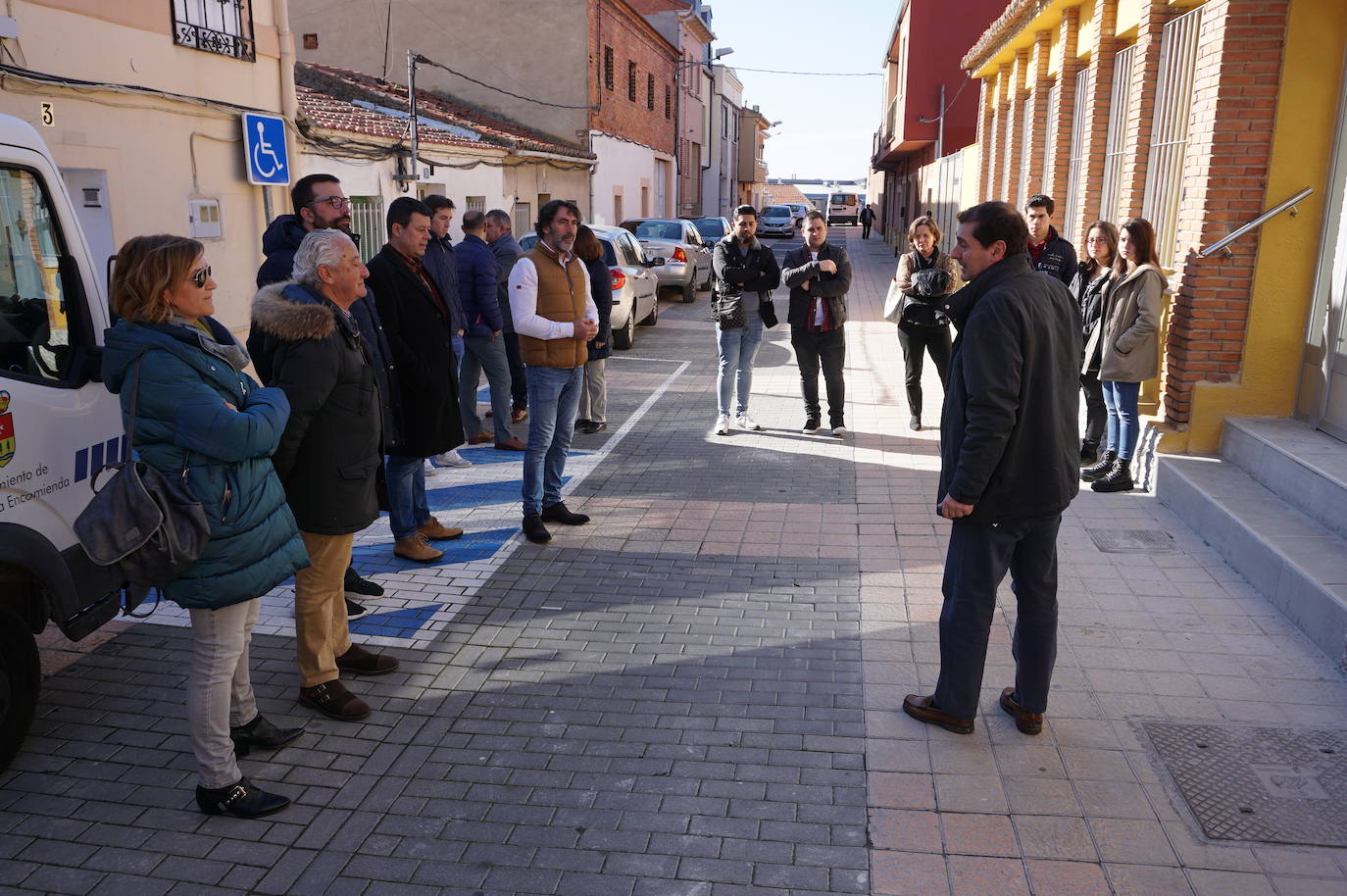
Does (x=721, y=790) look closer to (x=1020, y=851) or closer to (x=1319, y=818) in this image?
(x=1020, y=851)

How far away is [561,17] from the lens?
2588cm

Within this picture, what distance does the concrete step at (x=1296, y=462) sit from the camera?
5.51m

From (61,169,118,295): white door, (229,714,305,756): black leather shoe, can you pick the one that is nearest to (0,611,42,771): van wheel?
(229,714,305,756): black leather shoe

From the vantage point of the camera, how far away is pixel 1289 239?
6742mm

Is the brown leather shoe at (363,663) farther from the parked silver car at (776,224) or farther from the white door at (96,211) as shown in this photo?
the parked silver car at (776,224)

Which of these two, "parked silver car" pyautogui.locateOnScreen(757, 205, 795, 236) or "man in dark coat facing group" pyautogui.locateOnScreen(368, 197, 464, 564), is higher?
"parked silver car" pyautogui.locateOnScreen(757, 205, 795, 236)

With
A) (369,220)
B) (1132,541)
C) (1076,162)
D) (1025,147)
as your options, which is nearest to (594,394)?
(1132,541)

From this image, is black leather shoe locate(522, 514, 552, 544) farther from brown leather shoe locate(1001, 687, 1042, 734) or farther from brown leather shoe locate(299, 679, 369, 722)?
brown leather shoe locate(1001, 687, 1042, 734)

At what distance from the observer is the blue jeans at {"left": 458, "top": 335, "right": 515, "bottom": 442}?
8398mm

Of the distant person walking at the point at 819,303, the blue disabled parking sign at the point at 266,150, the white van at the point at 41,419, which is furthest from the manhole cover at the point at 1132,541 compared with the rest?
the blue disabled parking sign at the point at 266,150

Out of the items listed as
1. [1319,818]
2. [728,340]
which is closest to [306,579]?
[1319,818]

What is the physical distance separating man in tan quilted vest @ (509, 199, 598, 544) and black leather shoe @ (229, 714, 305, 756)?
2.52 metres

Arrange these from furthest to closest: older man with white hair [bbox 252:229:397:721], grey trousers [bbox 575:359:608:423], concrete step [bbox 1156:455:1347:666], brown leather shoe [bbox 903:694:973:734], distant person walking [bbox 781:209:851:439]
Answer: grey trousers [bbox 575:359:608:423], distant person walking [bbox 781:209:851:439], concrete step [bbox 1156:455:1347:666], brown leather shoe [bbox 903:694:973:734], older man with white hair [bbox 252:229:397:721]

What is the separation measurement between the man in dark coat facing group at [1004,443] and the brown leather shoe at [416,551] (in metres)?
3.16
